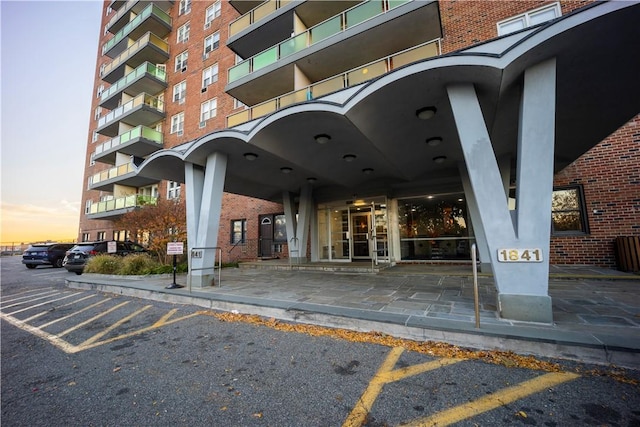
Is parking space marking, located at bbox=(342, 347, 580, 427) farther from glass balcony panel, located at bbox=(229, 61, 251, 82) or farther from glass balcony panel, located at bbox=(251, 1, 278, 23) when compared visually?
glass balcony panel, located at bbox=(251, 1, 278, 23)

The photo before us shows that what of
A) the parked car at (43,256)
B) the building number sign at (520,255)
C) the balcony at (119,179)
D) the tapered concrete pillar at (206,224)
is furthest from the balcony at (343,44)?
the parked car at (43,256)

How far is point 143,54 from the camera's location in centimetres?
2192

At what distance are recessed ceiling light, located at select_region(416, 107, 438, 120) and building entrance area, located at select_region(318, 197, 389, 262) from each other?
21.6ft

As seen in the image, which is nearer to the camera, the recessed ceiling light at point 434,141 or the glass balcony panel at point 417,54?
the recessed ceiling light at point 434,141

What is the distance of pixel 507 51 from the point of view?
372 cm

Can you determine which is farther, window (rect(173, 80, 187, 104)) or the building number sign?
window (rect(173, 80, 187, 104))

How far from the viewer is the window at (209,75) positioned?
18.7 meters

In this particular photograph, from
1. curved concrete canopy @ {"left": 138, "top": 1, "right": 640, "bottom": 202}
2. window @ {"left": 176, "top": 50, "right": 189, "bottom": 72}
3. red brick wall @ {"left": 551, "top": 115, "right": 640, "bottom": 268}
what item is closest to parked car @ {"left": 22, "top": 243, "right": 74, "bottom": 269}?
curved concrete canopy @ {"left": 138, "top": 1, "right": 640, "bottom": 202}

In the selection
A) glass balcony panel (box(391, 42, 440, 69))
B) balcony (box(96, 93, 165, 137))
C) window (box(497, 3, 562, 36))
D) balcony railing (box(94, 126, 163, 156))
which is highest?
balcony (box(96, 93, 165, 137))

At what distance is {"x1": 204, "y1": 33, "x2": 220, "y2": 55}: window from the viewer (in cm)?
1911

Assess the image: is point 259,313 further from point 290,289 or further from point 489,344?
point 489,344

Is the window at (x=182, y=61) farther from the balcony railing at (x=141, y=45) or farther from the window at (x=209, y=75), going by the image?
the window at (x=209, y=75)

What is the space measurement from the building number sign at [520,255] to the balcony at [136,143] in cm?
2290

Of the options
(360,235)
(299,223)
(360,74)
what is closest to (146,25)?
(360,74)
